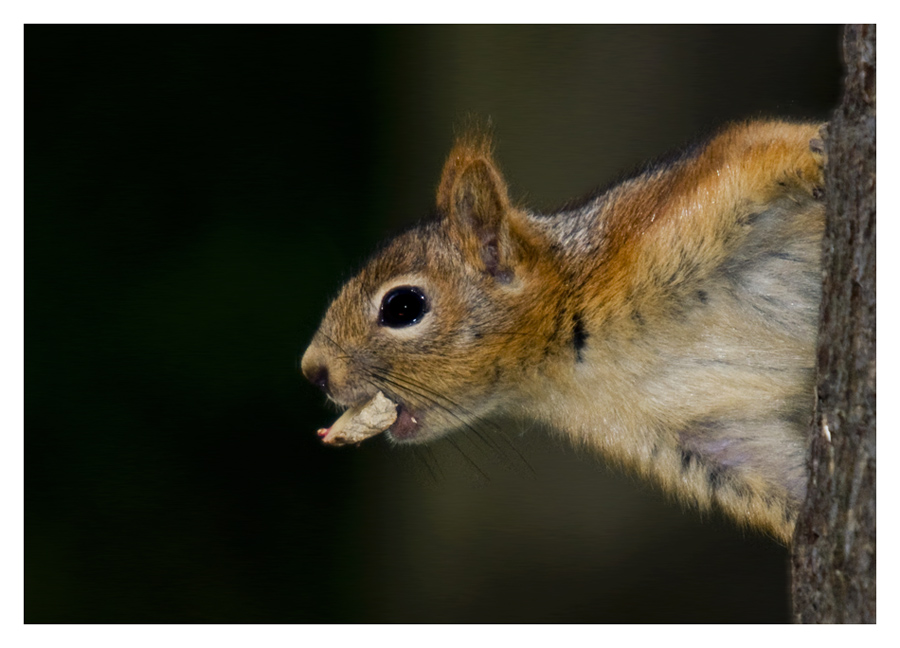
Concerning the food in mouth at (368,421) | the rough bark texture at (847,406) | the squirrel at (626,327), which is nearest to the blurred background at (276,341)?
the squirrel at (626,327)

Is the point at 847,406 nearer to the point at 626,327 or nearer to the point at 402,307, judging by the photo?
the point at 626,327

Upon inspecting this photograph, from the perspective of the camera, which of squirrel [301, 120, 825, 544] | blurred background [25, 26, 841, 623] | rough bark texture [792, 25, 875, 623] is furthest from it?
blurred background [25, 26, 841, 623]

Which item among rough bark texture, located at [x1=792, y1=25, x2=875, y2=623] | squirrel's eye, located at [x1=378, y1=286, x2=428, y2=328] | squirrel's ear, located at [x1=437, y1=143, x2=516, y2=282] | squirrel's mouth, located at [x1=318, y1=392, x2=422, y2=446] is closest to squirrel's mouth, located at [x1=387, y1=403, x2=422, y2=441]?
squirrel's mouth, located at [x1=318, y1=392, x2=422, y2=446]

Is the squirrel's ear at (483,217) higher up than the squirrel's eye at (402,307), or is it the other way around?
the squirrel's ear at (483,217)

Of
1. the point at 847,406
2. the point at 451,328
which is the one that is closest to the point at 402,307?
the point at 451,328

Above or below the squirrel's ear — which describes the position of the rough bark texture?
below

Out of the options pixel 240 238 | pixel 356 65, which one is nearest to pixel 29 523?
pixel 240 238

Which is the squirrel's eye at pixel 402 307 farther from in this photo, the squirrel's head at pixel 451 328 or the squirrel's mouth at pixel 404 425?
the squirrel's mouth at pixel 404 425

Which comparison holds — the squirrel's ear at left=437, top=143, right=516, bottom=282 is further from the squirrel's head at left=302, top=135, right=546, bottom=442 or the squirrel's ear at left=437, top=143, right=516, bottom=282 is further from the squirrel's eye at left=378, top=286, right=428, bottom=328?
the squirrel's eye at left=378, top=286, right=428, bottom=328
